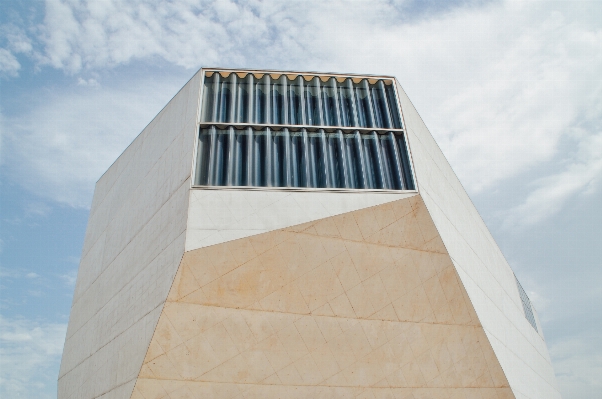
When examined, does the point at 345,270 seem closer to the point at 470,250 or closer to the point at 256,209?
the point at 256,209

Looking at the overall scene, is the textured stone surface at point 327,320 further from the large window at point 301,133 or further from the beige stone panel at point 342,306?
the large window at point 301,133

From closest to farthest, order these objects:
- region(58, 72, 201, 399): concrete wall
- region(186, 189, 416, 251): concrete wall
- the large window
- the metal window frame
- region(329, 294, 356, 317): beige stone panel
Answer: region(186, 189, 416, 251): concrete wall
region(329, 294, 356, 317): beige stone panel
region(58, 72, 201, 399): concrete wall
the metal window frame
the large window

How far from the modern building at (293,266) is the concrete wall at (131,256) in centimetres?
12

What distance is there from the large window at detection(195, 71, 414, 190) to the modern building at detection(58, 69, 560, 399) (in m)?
0.07

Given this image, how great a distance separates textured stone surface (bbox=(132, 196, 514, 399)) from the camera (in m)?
13.8

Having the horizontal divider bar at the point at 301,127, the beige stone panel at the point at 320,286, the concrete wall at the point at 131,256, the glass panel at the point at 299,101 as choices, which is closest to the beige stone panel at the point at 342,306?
the beige stone panel at the point at 320,286

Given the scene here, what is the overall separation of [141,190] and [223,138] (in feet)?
15.9

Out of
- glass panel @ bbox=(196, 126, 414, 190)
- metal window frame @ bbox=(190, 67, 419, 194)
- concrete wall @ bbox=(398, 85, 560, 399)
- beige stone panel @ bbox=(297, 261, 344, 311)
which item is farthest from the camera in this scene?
concrete wall @ bbox=(398, 85, 560, 399)

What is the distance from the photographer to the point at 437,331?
49.5ft

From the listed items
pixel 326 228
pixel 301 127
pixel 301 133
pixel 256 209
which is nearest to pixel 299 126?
pixel 301 127

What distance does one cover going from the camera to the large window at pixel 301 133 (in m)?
15.9

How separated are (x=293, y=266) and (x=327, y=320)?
6.81ft

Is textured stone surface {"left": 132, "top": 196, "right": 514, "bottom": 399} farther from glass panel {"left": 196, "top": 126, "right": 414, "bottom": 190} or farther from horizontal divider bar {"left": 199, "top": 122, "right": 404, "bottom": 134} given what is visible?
horizontal divider bar {"left": 199, "top": 122, "right": 404, "bottom": 134}

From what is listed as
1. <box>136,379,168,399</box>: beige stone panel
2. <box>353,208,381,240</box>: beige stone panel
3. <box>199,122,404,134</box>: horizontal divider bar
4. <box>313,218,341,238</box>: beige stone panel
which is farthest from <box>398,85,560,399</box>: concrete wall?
<box>136,379,168,399</box>: beige stone panel
